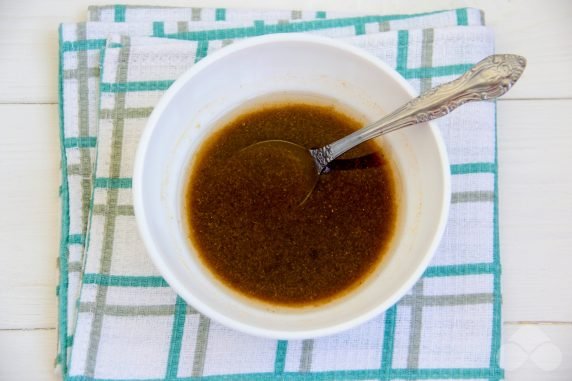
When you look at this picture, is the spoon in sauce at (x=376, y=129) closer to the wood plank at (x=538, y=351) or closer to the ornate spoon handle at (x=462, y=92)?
the ornate spoon handle at (x=462, y=92)

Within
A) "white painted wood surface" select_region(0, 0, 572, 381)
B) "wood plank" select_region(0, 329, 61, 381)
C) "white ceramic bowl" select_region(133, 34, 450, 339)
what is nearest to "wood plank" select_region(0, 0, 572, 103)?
"white painted wood surface" select_region(0, 0, 572, 381)

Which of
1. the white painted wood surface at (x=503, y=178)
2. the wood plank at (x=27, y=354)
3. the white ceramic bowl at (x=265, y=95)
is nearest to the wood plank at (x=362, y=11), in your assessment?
the white painted wood surface at (x=503, y=178)

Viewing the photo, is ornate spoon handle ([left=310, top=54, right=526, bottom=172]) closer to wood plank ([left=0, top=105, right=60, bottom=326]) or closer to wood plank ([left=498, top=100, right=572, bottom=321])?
wood plank ([left=498, top=100, right=572, bottom=321])

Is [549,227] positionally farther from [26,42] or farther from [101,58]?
[26,42]

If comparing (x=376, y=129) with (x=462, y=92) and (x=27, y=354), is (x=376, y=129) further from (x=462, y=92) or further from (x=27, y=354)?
(x=27, y=354)

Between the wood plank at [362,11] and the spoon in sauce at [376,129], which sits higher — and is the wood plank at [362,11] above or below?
above

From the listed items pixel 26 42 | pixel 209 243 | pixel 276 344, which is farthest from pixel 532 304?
pixel 26 42
